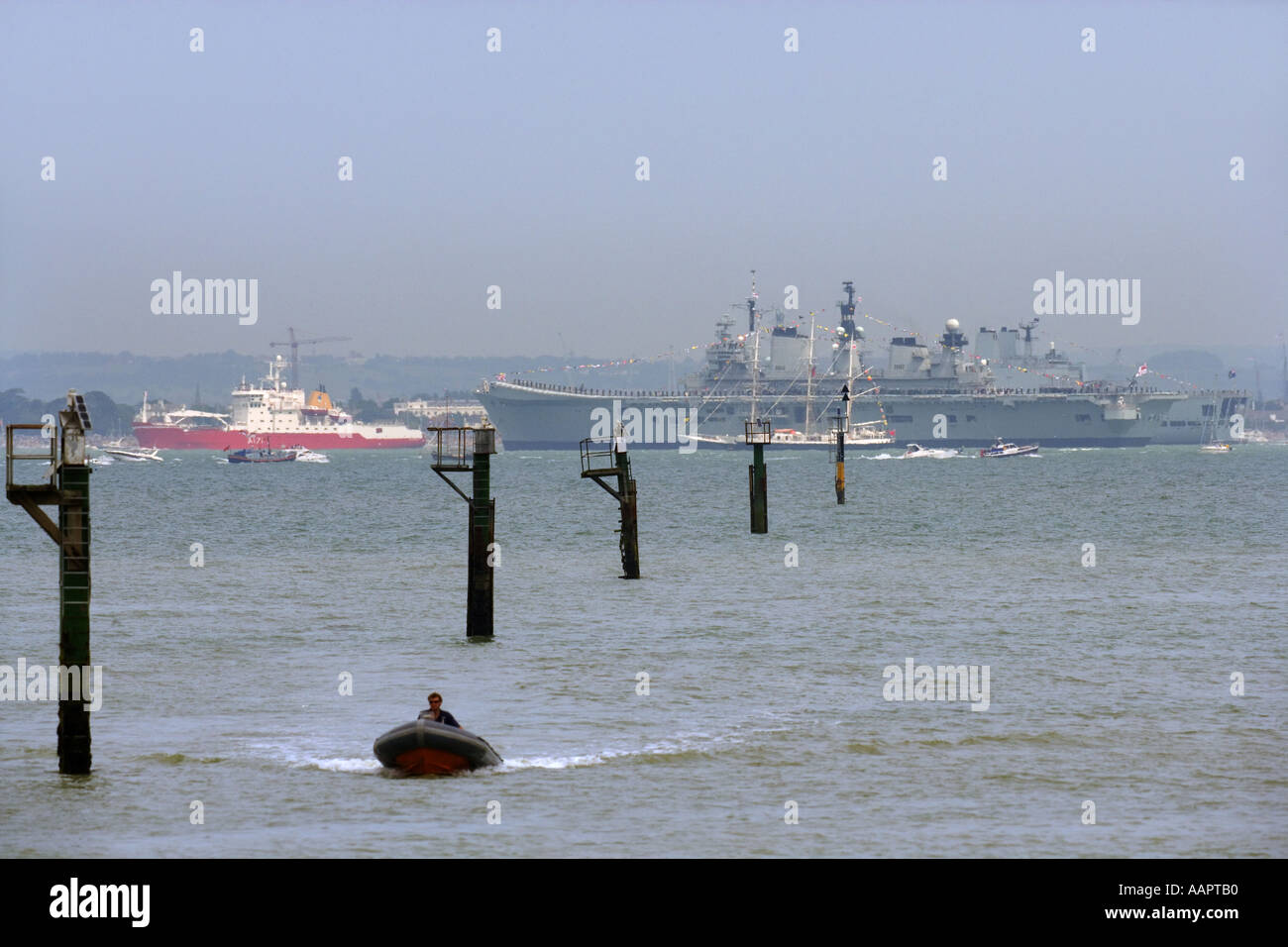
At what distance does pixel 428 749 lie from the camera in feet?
65.3

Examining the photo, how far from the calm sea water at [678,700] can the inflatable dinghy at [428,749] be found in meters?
0.27

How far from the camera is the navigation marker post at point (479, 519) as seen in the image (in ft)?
102

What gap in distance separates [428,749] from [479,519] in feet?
37.8

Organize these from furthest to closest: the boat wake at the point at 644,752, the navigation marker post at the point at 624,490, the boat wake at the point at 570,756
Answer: the navigation marker post at the point at 624,490
the boat wake at the point at 644,752
the boat wake at the point at 570,756

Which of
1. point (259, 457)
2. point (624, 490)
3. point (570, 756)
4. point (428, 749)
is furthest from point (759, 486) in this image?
point (259, 457)

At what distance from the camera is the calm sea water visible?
17.5 m

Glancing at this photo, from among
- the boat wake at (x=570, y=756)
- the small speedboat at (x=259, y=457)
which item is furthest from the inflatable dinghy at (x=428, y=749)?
the small speedboat at (x=259, y=457)

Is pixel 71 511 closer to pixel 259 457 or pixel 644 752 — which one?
pixel 644 752

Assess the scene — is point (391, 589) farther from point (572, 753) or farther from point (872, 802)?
point (872, 802)

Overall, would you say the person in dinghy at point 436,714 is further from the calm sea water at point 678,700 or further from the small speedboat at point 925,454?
the small speedboat at point 925,454

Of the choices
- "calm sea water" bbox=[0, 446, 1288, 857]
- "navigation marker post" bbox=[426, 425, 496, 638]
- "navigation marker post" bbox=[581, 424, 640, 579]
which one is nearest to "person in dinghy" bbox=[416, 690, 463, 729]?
"calm sea water" bbox=[0, 446, 1288, 857]
